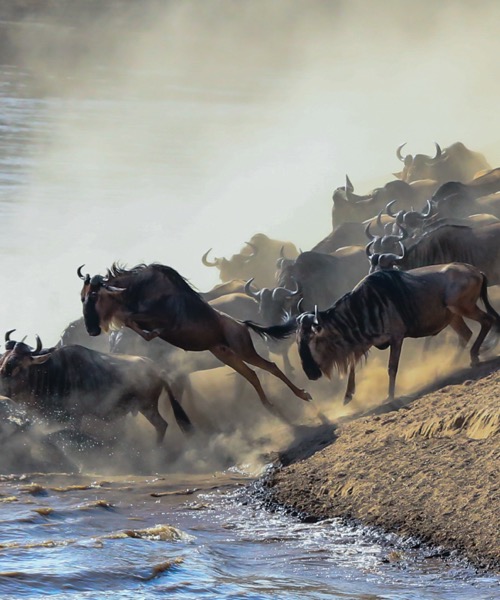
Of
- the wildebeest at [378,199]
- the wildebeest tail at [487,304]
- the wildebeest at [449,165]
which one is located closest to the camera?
the wildebeest tail at [487,304]

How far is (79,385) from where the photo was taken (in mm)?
11805

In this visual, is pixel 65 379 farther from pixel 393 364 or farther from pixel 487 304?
pixel 487 304

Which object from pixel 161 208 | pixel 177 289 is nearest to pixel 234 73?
pixel 161 208

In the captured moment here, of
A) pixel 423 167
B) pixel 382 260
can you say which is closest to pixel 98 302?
pixel 382 260

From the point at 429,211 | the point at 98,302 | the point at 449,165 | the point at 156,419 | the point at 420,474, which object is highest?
the point at 449,165

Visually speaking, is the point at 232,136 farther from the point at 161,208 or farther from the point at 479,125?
the point at 161,208

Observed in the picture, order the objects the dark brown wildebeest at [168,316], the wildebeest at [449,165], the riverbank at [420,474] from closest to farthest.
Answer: the riverbank at [420,474] < the dark brown wildebeest at [168,316] < the wildebeest at [449,165]

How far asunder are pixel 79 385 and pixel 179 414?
0.84m

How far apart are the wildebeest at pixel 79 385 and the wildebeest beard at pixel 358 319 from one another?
1.25m

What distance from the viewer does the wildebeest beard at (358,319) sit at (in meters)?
11.5

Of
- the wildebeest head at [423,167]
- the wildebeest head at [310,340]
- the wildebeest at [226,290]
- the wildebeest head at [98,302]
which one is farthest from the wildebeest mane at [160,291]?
the wildebeest head at [423,167]

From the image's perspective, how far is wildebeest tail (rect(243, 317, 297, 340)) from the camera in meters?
12.4

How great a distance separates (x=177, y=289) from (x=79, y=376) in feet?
3.40

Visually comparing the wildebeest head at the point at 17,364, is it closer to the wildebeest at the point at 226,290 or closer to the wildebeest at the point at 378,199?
the wildebeest at the point at 226,290
